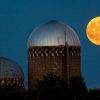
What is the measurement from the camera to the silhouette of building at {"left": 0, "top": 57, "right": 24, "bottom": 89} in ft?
194

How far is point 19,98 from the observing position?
158ft

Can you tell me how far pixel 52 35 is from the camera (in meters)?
57.4

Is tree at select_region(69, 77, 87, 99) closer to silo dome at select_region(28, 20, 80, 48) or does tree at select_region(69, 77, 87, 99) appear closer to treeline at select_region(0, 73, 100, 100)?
treeline at select_region(0, 73, 100, 100)

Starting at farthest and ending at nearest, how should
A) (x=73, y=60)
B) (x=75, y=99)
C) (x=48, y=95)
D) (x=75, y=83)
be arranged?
1. (x=73, y=60)
2. (x=75, y=83)
3. (x=48, y=95)
4. (x=75, y=99)

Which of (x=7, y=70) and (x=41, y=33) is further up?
(x=41, y=33)

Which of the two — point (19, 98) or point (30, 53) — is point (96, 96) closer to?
point (19, 98)

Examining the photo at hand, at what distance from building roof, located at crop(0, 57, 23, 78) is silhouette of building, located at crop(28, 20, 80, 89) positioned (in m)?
1.69

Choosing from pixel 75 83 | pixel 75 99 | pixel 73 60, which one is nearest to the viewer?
pixel 75 99

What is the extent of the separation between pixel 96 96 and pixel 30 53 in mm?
15664

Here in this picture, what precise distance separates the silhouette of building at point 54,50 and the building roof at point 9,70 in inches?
66.5

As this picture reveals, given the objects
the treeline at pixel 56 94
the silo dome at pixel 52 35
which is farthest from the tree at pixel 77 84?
the silo dome at pixel 52 35

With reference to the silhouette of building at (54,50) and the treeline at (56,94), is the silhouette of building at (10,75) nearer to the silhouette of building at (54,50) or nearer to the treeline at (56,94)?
the silhouette of building at (54,50)

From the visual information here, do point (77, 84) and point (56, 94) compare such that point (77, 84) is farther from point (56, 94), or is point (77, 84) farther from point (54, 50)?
point (56, 94)

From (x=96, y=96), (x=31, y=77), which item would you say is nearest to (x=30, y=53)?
(x=31, y=77)
